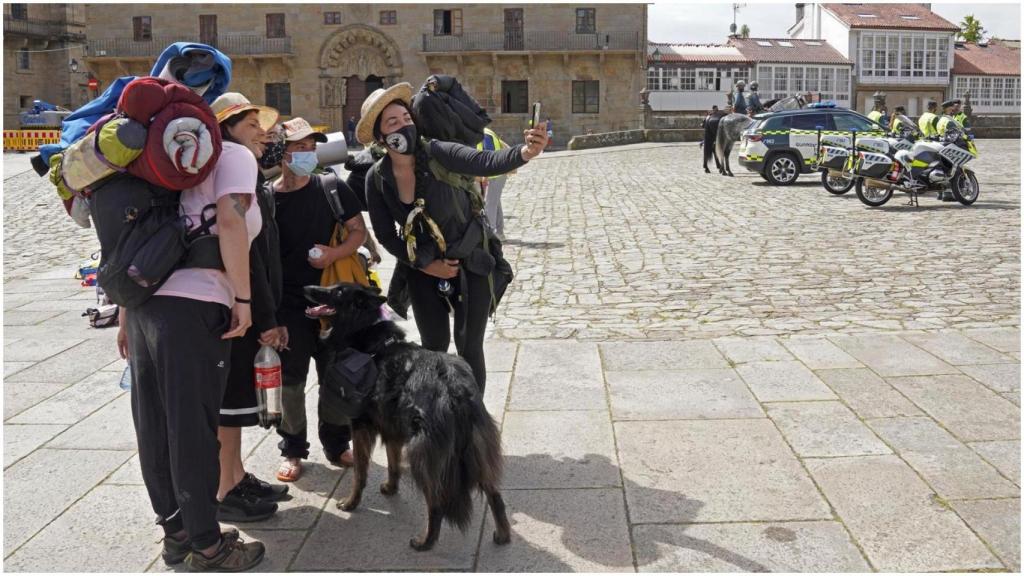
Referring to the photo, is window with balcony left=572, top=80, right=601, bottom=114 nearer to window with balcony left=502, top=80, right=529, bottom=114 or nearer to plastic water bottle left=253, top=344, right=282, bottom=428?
window with balcony left=502, top=80, right=529, bottom=114

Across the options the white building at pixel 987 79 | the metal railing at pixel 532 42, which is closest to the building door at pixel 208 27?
the metal railing at pixel 532 42

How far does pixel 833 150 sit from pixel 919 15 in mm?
49310

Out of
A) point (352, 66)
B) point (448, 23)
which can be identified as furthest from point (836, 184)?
point (352, 66)

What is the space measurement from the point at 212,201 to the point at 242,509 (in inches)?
51.9

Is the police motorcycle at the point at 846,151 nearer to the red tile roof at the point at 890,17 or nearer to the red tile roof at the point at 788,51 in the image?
the red tile roof at the point at 788,51

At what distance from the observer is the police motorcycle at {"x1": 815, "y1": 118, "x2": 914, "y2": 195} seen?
50.5ft

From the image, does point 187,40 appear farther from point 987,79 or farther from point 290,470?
point 290,470

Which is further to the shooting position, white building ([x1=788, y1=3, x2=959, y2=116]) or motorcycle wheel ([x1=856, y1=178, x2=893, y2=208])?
white building ([x1=788, y1=3, x2=959, y2=116])

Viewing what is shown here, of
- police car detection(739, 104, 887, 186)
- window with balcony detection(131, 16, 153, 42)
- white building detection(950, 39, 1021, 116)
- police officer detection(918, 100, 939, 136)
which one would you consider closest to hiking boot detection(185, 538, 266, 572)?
police officer detection(918, 100, 939, 136)

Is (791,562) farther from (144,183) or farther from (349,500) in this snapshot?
(144,183)

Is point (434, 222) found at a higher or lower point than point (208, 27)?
lower

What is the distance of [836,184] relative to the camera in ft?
55.5

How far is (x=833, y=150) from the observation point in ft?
53.6

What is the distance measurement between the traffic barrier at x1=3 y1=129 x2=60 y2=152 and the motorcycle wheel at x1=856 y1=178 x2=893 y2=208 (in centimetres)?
3096
